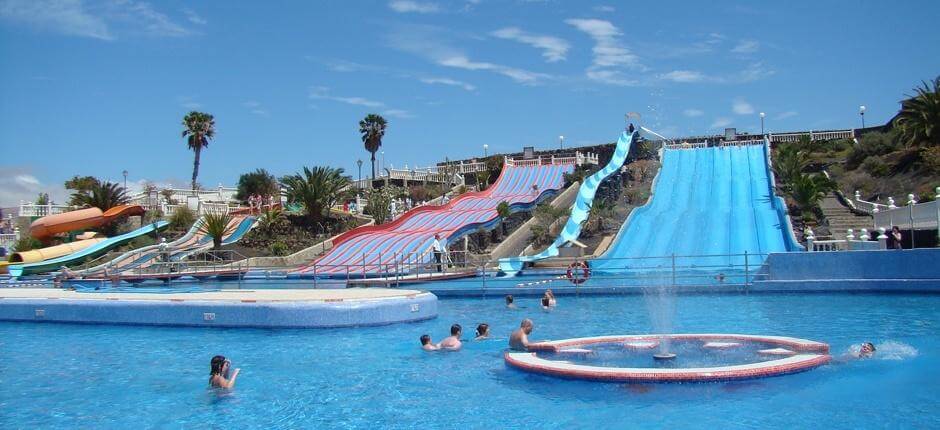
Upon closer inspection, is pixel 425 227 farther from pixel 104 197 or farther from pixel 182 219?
pixel 104 197

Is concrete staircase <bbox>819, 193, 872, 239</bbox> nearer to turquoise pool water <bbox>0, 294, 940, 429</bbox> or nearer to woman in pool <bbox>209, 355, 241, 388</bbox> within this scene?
turquoise pool water <bbox>0, 294, 940, 429</bbox>

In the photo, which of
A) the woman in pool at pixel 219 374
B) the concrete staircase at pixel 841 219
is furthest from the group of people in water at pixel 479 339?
the concrete staircase at pixel 841 219

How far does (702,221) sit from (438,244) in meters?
9.15

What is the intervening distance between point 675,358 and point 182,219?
31.0 metres

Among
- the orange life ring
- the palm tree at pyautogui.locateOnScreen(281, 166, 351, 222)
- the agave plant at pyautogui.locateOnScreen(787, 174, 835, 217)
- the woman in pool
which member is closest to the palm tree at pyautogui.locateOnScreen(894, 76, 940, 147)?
the agave plant at pyautogui.locateOnScreen(787, 174, 835, 217)

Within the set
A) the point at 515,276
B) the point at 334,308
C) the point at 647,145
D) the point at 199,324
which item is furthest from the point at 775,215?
the point at 199,324

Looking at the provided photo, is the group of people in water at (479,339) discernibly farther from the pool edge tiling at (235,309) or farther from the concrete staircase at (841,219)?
the concrete staircase at (841,219)

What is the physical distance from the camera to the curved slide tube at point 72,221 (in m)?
33.8

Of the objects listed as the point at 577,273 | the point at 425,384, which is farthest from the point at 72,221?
the point at 425,384

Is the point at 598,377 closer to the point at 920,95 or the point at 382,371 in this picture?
the point at 382,371

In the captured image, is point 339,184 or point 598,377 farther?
point 339,184

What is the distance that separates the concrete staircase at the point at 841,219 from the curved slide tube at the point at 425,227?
11648mm

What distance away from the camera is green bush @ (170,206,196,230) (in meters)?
35.7

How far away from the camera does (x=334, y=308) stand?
13180mm
